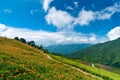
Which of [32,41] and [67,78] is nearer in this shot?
[67,78]

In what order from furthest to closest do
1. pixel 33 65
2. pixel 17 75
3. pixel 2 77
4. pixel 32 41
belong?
1. pixel 32 41
2. pixel 33 65
3. pixel 17 75
4. pixel 2 77

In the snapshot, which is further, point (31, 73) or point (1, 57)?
point (1, 57)

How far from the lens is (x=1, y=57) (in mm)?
40812

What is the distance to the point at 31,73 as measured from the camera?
35344mm

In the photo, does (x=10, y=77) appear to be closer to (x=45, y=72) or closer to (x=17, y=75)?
(x=17, y=75)

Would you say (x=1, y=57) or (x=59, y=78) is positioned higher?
(x=1, y=57)

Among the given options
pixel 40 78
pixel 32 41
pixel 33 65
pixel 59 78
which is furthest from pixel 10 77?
pixel 32 41

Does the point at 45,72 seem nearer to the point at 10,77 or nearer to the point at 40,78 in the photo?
the point at 40,78

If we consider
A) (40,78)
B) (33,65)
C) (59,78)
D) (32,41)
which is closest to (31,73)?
(40,78)

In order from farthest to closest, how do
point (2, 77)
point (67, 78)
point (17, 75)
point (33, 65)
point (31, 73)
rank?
point (33, 65) < point (67, 78) < point (31, 73) < point (17, 75) < point (2, 77)

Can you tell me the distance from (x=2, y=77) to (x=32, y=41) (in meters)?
144

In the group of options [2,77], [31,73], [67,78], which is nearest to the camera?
[2,77]

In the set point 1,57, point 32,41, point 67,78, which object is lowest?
point 67,78

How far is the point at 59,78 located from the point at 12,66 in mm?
6738
